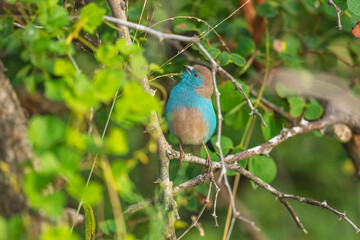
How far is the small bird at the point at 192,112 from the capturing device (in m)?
3.42

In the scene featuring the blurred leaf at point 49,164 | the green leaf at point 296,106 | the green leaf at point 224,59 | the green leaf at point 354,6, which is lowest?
the green leaf at point 296,106

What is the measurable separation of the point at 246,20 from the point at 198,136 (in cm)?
187

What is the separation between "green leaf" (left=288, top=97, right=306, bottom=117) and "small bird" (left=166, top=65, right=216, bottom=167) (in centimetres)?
68

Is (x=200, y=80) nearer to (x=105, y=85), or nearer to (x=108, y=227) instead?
(x=108, y=227)

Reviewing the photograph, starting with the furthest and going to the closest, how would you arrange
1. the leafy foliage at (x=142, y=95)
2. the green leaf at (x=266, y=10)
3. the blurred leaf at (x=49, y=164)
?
the green leaf at (x=266, y=10) → the leafy foliage at (x=142, y=95) → the blurred leaf at (x=49, y=164)

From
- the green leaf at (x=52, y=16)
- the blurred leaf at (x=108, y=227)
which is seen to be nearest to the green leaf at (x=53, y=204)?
the green leaf at (x=52, y=16)

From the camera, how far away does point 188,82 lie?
11.8 ft

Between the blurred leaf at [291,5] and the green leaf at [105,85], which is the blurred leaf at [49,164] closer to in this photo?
the green leaf at [105,85]

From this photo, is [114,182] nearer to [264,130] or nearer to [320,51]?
[264,130]

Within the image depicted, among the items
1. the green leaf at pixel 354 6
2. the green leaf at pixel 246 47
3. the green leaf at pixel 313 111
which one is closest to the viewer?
the green leaf at pixel 354 6

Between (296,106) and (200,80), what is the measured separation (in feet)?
2.64

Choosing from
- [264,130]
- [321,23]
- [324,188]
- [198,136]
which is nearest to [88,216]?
[198,136]

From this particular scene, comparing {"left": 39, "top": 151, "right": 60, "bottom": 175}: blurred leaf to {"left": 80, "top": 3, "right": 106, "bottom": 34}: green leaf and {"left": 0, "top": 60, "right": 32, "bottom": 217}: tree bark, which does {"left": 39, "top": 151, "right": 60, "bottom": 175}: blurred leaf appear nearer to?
{"left": 80, "top": 3, "right": 106, "bottom": 34}: green leaf

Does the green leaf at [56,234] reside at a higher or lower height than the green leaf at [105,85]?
lower
